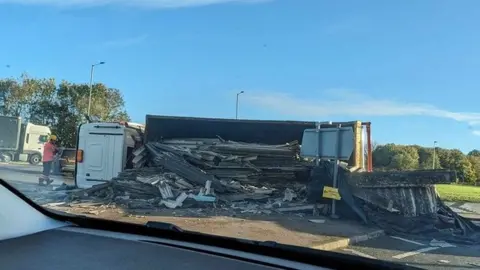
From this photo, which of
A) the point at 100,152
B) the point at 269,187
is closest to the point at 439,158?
the point at 269,187

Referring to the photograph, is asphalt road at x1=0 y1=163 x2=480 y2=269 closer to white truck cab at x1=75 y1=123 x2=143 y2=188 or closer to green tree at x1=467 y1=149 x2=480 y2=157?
green tree at x1=467 y1=149 x2=480 y2=157

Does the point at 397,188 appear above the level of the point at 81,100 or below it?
below

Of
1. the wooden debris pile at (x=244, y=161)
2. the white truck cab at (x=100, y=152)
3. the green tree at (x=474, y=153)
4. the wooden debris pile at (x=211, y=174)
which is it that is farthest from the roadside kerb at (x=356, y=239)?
the white truck cab at (x=100, y=152)

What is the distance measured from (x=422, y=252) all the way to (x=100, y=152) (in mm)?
9003

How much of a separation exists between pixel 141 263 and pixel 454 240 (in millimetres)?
6605

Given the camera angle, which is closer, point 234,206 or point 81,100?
point 81,100

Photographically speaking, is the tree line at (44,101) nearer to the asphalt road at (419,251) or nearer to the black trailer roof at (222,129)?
the asphalt road at (419,251)

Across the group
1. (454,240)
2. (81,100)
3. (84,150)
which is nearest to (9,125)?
(81,100)

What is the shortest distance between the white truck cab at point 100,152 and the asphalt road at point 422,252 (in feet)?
25.2

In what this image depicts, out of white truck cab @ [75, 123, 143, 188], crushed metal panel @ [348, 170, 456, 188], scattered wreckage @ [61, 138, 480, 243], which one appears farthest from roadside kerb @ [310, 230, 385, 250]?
white truck cab @ [75, 123, 143, 188]

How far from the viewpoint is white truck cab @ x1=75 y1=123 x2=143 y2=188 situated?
12750 millimetres

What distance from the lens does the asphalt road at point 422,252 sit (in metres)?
5.69

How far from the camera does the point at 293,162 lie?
13.5 metres

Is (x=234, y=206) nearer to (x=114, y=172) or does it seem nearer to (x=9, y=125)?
(x=114, y=172)
